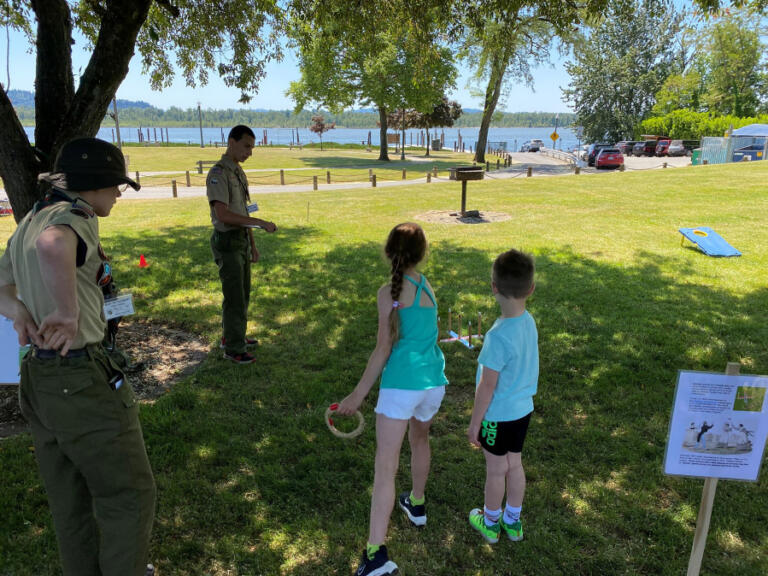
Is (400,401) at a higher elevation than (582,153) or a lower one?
lower

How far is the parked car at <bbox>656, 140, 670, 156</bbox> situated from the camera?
143 ft

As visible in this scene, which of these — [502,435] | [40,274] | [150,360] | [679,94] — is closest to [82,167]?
[40,274]

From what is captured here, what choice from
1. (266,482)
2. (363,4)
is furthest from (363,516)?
(363,4)

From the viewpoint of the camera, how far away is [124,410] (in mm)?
2377

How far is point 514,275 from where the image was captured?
284cm

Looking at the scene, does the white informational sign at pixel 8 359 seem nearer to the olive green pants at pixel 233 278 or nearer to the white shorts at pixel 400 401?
the olive green pants at pixel 233 278

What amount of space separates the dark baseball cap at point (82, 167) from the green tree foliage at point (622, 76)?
64.8 metres

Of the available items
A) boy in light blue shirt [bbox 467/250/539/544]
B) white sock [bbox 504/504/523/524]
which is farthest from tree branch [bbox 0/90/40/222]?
white sock [bbox 504/504/523/524]

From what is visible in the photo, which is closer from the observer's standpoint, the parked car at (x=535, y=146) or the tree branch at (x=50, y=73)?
the tree branch at (x=50, y=73)

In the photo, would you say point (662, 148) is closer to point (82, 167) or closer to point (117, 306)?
point (117, 306)

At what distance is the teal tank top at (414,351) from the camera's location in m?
2.78

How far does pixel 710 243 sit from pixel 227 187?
30.5ft

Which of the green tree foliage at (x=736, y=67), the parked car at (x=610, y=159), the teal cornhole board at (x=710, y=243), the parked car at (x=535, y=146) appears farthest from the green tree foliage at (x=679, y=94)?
the teal cornhole board at (x=710, y=243)

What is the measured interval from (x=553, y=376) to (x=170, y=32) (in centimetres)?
762
